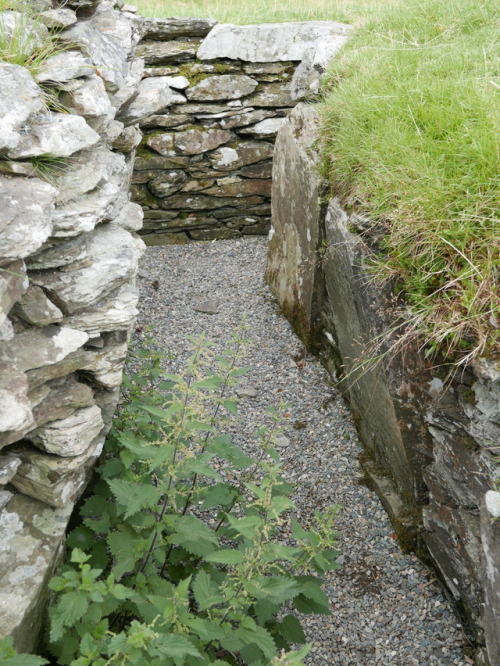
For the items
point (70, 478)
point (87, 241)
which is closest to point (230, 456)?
point (70, 478)

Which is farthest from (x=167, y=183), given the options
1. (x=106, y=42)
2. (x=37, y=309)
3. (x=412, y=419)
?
(x=37, y=309)

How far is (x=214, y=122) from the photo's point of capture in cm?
784

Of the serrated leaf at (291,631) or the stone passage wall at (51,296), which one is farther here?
the serrated leaf at (291,631)

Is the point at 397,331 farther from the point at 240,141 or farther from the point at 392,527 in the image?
the point at 240,141

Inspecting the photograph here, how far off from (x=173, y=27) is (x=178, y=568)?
6.38 m

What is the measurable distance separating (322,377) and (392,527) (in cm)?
168

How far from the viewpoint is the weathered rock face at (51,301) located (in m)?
2.67

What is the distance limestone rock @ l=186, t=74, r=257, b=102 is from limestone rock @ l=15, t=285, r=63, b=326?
17.6ft

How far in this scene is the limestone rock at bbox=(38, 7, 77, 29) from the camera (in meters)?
3.53

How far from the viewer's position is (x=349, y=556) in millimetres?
3885

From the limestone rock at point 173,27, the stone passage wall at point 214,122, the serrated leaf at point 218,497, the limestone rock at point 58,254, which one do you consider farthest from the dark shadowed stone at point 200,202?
the serrated leaf at point 218,497

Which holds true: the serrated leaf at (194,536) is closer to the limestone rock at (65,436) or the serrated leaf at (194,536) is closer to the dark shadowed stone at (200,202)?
the limestone rock at (65,436)

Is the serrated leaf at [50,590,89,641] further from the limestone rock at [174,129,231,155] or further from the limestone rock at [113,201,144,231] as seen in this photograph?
the limestone rock at [174,129,231,155]

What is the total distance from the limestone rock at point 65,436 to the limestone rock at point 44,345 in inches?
14.5
